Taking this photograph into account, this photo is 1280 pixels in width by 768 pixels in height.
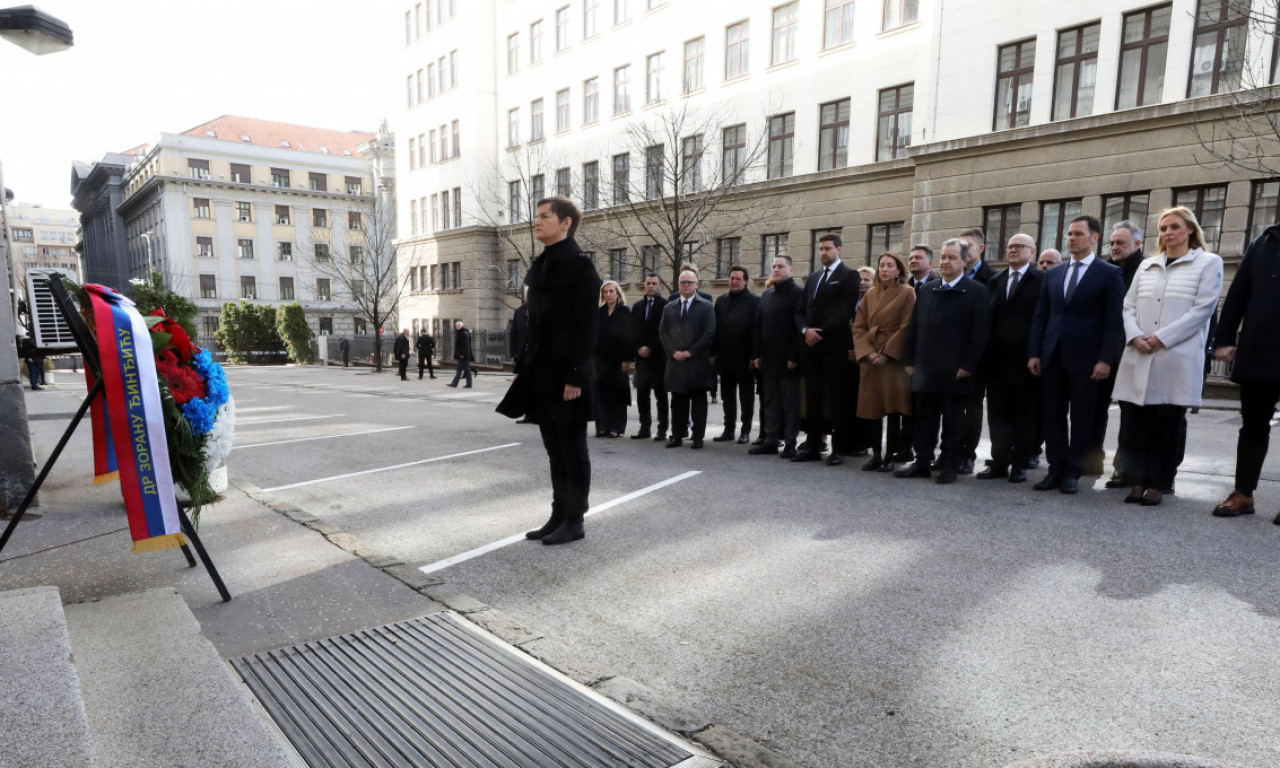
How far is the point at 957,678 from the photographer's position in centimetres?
296

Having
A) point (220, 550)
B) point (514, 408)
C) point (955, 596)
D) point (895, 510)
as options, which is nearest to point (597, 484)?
point (514, 408)

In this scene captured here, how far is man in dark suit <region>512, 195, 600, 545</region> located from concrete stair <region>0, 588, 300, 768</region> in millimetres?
2236

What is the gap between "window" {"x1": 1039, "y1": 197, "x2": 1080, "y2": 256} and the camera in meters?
19.8

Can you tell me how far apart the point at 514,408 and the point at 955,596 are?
2835mm

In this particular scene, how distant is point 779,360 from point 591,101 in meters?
29.5

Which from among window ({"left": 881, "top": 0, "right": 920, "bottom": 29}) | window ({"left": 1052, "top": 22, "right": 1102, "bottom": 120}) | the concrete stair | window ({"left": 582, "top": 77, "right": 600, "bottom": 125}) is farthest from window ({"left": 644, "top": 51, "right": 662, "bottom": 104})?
the concrete stair

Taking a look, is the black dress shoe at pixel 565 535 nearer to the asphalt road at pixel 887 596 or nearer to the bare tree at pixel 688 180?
the asphalt road at pixel 887 596

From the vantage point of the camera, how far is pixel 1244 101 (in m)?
16.3

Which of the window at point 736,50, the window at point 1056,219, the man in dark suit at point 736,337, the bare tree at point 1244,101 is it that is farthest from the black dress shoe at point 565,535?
the window at point 736,50

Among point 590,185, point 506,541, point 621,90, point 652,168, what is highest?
point 621,90

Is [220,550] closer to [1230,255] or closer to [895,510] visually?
[895,510]

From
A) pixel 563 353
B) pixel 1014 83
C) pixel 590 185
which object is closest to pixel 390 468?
pixel 563 353

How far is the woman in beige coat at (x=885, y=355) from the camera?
7.12m

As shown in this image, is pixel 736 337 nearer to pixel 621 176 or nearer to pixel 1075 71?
pixel 1075 71
